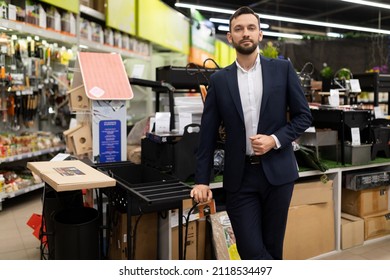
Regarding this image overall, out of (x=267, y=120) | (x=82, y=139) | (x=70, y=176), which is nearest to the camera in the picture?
(x=267, y=120)

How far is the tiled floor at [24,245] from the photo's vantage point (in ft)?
10.7

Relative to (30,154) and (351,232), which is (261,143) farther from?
(30,154)

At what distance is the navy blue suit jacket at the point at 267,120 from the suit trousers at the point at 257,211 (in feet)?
Result: 0.14

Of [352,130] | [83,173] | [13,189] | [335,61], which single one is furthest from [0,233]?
[335,61]

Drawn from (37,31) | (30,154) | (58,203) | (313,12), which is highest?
(313,12)

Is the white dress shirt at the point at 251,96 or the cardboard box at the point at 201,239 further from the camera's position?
the cardboard box at the point at 201,239

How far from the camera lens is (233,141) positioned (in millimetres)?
1967

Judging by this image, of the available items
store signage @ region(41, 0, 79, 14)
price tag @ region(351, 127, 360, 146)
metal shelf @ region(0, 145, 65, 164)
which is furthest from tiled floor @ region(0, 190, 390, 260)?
store signage @ region(41, 0, 79, 14)

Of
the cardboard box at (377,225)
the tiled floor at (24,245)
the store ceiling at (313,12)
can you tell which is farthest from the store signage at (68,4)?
the store ceiling at (313,12)

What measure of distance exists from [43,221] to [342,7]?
37.0 ft

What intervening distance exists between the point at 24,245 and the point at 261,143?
2.61m

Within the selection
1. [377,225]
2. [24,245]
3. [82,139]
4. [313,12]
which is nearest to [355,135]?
[377,225]

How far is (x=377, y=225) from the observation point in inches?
142

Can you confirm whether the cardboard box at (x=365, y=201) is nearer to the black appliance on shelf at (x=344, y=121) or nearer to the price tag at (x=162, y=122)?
the black appliance on shelf at (x=344, y=121)
